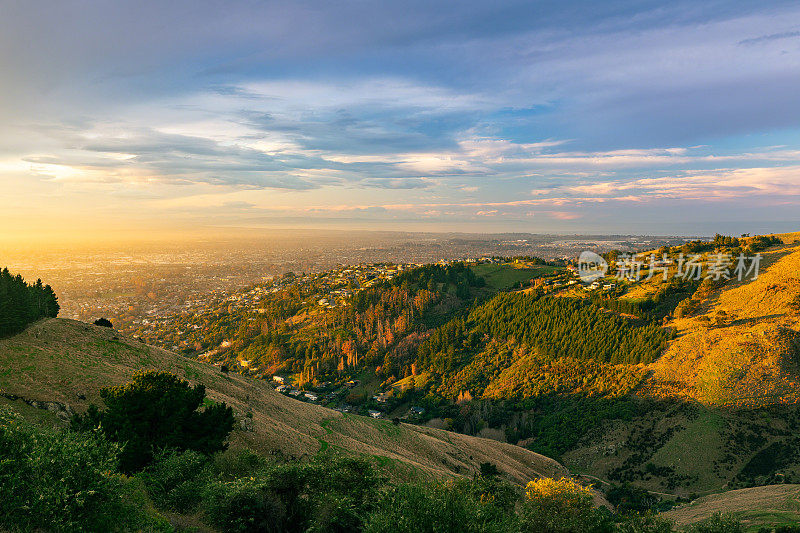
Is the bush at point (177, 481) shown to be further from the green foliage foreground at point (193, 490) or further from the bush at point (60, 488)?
the bush at point (60, 488)

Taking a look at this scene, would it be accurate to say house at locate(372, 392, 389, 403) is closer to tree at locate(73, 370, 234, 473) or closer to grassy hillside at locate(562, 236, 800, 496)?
grassy hillside at locate(562, 236, 800, 496)

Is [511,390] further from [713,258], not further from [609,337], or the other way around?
[713,258]

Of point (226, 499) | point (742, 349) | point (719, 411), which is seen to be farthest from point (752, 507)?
point (742, 349)

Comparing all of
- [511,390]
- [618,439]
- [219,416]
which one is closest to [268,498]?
[219,416]

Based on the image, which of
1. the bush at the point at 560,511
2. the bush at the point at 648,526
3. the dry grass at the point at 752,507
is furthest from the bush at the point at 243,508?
the dry grass at the point at 752,507

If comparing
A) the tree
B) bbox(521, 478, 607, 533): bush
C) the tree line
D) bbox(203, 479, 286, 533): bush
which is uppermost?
the tree line

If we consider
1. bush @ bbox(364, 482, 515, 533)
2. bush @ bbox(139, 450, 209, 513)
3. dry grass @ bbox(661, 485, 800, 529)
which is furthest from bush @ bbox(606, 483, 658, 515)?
bush @ bbox(139, 450, 209, 513)

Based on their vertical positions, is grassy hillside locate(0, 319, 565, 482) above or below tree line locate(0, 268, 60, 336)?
below
